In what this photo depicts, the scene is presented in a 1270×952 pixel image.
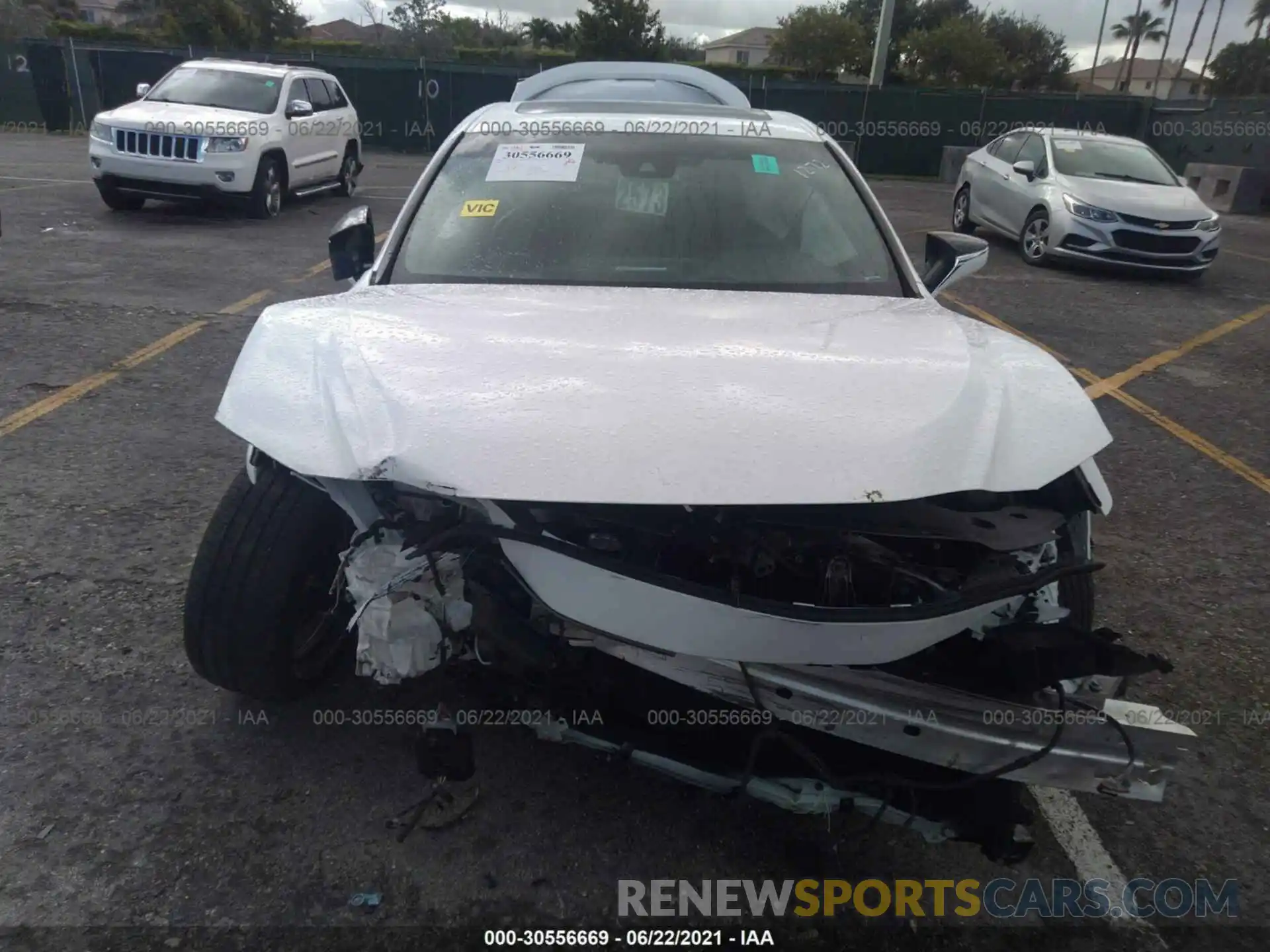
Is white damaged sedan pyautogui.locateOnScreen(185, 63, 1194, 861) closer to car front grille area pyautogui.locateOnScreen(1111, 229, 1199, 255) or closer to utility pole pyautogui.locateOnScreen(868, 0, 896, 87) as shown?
car front grille area pyautogui.locateOnScreen(1111, 229, 1199, 255)

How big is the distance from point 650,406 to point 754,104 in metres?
23.7

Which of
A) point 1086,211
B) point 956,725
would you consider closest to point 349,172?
point 1086,211

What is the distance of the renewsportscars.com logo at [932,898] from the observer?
7.41ft

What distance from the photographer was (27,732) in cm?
263

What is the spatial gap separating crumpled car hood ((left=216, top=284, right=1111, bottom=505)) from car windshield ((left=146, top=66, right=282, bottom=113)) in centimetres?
1010

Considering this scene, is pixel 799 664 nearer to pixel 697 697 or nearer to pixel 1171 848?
pixel 697 697

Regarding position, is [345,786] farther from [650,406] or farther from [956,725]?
[956,725]

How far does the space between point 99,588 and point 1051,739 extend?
3.09 m

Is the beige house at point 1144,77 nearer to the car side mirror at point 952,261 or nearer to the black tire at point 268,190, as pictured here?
the black tire at point 268,190

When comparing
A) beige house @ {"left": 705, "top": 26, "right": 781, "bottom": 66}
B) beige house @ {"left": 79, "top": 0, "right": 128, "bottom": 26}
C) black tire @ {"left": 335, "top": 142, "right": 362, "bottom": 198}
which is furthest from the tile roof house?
black tire @ {"left": 335, "top": 142, "right": 362, "bottom": 198}

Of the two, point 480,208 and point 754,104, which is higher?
point 480,208

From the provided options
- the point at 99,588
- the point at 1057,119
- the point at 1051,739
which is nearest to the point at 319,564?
the point at 99,588

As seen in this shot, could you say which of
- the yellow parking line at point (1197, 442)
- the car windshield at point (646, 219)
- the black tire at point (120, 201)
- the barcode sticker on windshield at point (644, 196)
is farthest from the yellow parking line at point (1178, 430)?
the black tire at point (120, 201)

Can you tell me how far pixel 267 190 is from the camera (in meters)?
11.1
